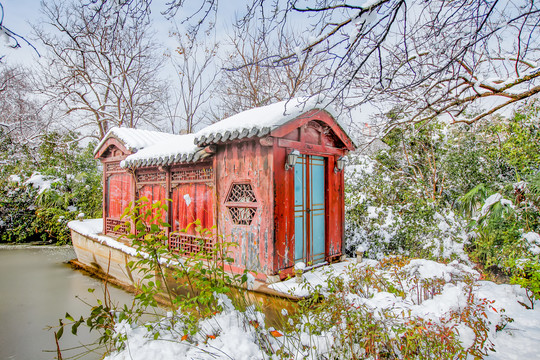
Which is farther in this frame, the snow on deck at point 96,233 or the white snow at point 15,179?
the white snow at point 15,179

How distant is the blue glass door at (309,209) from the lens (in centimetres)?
517

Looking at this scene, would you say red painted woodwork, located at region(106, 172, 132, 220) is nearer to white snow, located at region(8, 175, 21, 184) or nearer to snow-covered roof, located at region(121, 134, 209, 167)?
snow-covered roof, located at region(121, 134, 209, 167)

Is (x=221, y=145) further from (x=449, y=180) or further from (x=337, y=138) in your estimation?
(x=449, y=180)

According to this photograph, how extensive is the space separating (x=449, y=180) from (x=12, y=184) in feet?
50.9

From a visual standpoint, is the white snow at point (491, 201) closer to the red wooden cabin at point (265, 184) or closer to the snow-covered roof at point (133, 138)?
the red wooden cabin at point (265, 184)

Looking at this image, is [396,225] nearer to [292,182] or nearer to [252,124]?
[292,182]

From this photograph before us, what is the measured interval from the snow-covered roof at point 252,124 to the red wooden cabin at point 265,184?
0.02 m

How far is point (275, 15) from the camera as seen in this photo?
8.64ft

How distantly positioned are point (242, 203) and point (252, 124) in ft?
4.25

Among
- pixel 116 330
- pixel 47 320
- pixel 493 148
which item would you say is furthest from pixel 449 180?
pixel 47 320

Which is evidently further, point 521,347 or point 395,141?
point 395,141

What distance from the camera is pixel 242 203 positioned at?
16.2 feet

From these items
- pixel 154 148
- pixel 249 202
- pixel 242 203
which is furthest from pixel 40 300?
pixel 249 202

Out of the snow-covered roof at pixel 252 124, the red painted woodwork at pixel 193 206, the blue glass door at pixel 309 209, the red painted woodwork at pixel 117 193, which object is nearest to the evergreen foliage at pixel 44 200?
the red painted woodwork at pixel 117 193
